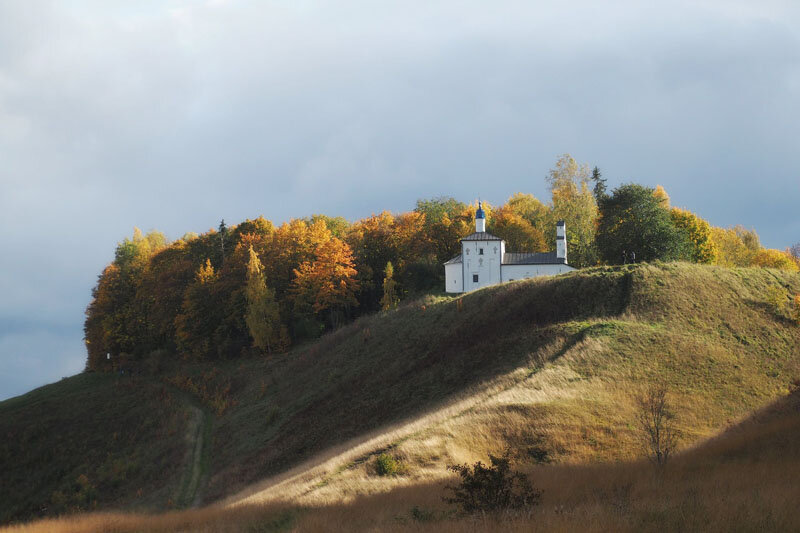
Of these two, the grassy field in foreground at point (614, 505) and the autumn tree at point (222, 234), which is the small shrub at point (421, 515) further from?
the autumn tree at point (222, 234)

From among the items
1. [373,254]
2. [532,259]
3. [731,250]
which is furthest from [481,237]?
[731,250]

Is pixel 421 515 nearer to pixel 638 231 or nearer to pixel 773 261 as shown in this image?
pixel 638 231

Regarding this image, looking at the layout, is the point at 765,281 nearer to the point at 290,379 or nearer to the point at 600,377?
the point at 600,377

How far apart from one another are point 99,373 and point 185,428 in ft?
110

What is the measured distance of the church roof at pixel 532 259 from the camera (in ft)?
217

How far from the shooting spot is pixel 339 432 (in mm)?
37625

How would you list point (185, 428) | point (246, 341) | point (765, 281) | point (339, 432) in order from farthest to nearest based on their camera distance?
point (246, 341), point (185, 428), point (765, 281), point (339, 432)

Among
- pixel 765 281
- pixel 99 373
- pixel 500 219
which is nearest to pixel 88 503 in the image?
pixel 99 373

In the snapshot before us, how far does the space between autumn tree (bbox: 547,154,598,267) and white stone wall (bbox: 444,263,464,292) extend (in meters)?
14.5

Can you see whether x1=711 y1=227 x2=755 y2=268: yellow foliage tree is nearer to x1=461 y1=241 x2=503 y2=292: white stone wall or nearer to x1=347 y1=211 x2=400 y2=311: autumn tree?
x1=461 y1=241 x2=503 y2=292: white stone wall

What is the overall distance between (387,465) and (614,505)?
1003 cm

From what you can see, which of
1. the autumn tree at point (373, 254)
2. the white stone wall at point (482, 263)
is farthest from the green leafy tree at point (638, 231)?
the autumn tree at point (373, 254)

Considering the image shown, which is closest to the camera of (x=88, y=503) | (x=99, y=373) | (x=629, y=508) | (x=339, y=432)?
(x=629, y=508)

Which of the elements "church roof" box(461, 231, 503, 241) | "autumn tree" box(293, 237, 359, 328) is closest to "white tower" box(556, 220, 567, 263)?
"church roof" box(461, 231, 503, 241)
